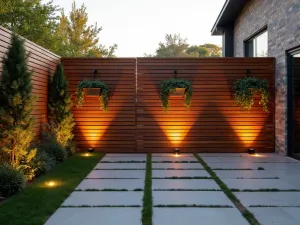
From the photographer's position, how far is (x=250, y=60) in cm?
823

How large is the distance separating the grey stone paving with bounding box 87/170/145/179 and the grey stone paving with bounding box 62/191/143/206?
3.39 ft

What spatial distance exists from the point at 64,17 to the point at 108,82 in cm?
1519

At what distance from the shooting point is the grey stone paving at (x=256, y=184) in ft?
14.9

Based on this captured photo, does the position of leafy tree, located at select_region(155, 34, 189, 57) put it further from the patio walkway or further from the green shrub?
the green shrub

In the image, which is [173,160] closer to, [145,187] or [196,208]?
[145,187]

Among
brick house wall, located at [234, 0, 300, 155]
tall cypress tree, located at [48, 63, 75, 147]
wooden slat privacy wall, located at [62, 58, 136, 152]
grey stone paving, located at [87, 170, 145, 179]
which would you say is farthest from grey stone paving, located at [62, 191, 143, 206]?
brick house wall, located at [234, 0, 300, 155]

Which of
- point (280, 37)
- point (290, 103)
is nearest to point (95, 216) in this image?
point (290, 103)

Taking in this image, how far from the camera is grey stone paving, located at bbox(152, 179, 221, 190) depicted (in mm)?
4565

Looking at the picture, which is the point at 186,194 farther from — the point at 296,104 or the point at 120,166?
the point at 296,104

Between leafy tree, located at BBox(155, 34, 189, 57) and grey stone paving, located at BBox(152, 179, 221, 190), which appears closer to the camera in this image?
grey stone paving, located at BBox(152, 179, 221, 190)

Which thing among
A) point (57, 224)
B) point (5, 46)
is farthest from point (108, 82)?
point (57, 224)

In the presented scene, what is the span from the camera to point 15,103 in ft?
15.4

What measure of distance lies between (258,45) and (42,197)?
817 centimetres

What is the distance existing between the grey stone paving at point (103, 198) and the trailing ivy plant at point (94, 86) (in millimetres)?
3939
